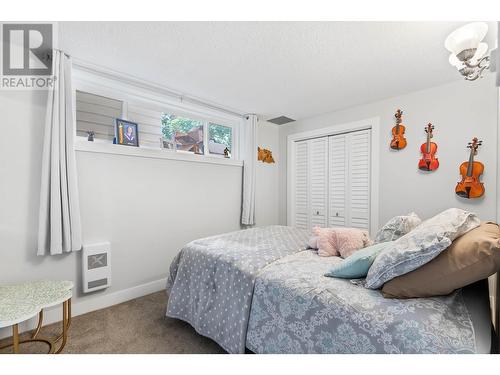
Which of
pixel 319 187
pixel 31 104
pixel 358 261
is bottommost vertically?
pixel 358 261

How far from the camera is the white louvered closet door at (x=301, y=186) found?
3.82 meters

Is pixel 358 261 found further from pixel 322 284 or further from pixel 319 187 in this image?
pixel 319 187

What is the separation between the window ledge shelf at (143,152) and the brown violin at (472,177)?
263cm

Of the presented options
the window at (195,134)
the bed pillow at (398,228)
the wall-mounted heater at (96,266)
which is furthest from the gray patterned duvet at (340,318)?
the window at (195,134)

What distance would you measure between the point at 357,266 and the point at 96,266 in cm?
225

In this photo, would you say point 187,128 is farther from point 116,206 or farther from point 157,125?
point 116,206

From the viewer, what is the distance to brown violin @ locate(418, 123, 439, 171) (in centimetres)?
261

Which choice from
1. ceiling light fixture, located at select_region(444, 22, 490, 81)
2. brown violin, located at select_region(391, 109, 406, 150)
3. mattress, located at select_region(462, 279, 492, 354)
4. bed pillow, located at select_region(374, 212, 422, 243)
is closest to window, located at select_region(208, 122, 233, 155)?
brown violin, located at select_region(391, 109, 406, 150)

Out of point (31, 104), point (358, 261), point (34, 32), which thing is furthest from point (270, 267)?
point (34, 32)

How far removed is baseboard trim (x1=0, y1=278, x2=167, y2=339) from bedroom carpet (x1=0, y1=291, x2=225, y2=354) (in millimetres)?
55

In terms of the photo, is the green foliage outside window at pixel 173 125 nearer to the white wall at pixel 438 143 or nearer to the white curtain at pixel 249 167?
the white curtain at pixel 249 167

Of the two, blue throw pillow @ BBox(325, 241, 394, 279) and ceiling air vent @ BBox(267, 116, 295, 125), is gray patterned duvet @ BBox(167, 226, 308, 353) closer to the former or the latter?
blue throw pillow @ BBox(325, 241, 394, 279)

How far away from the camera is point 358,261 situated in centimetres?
128
